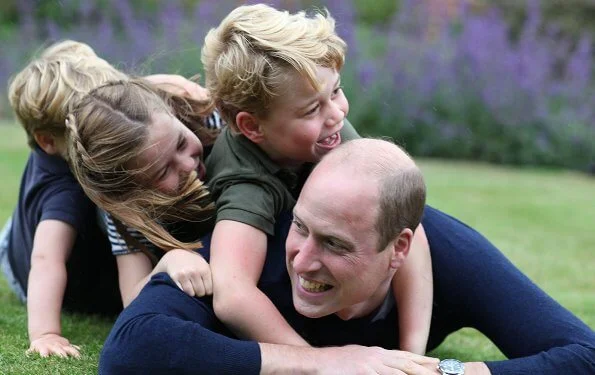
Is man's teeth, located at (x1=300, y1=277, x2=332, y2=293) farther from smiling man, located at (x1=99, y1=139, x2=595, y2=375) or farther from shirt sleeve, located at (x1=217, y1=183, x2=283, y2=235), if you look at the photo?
shirt sleeve, located at (x1=217, y1=183, x2=283, y2=235)

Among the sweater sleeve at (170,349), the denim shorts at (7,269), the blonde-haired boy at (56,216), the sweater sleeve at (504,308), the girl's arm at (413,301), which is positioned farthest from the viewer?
the denim shorts at (7,269)

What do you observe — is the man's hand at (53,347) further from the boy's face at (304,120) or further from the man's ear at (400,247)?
the man's ear at (400,247)

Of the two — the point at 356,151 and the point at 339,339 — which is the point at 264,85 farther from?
the point at 339,339

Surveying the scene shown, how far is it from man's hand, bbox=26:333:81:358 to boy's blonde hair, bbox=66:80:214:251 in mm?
500

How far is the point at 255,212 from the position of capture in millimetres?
3186

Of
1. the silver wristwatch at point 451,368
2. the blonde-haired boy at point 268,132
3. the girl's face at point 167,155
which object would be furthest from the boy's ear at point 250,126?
the silver wristwatch at point 451,368

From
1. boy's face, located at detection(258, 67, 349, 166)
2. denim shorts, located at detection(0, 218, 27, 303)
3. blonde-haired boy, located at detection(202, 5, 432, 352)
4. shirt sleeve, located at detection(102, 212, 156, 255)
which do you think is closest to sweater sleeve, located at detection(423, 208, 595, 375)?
blonde-haired boy, located at detection(202, 5, 432, 352)

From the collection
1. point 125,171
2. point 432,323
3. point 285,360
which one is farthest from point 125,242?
point 432,323

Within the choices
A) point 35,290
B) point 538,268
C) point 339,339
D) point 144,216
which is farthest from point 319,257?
point 538,268

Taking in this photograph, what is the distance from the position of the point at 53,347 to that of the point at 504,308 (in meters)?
1.58

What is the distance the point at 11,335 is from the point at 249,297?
117cm

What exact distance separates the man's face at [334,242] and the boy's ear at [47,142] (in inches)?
53.1

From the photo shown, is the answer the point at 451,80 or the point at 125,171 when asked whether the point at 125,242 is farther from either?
the point at 451,80

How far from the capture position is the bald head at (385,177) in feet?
9.78
